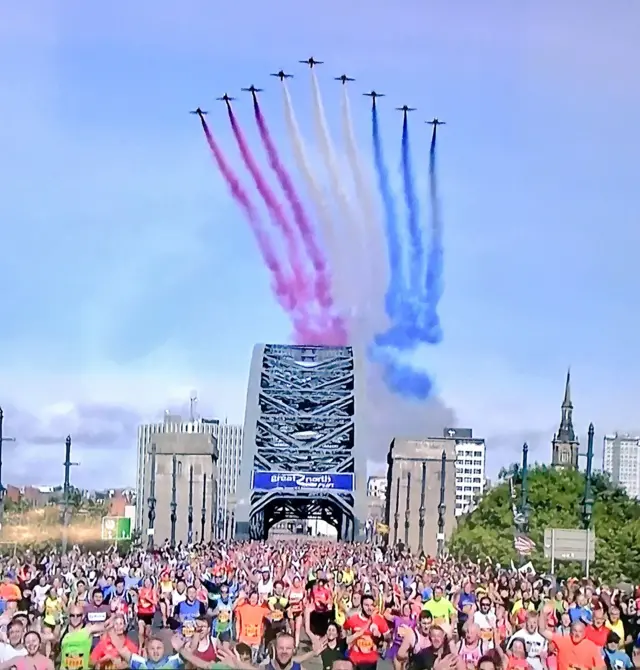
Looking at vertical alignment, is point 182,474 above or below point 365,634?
above

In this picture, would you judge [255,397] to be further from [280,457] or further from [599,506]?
[599,506]

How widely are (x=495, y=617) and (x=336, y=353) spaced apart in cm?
11291

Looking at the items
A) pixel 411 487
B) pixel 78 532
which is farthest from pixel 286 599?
pixel 411 487

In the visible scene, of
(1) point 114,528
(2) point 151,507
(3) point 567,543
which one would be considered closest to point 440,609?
(3) point 567,543

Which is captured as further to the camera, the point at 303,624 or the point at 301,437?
the point at 301,437

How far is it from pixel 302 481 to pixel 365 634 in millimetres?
96050

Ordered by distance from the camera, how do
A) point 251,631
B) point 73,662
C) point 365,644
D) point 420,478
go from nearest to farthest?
point 73,662, point 365,644, point 251,631, point 420,478

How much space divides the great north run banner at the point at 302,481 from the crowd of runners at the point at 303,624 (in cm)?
8116

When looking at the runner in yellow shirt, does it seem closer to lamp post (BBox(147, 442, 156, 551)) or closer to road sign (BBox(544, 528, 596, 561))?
Result: road sign (BBox(544, 528, 596, 561))

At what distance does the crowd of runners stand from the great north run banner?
266 feet

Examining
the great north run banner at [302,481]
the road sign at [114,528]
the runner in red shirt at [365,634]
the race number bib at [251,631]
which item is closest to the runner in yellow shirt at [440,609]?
the runner in red shirt at [365,634]

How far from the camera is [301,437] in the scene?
122 metres

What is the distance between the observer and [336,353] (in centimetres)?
13250

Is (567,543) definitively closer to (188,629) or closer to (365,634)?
(365,634)
